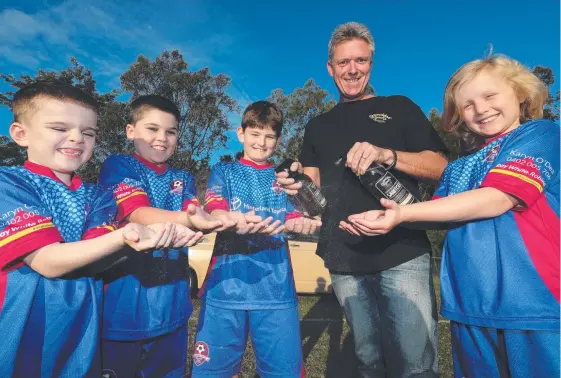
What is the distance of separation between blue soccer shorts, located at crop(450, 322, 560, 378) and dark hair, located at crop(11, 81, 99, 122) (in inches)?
91.0

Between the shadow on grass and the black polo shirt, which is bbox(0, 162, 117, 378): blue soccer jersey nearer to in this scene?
the black polo shirt

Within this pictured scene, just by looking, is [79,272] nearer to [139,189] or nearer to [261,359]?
[139,189]

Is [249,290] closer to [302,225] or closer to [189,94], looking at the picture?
[302,225]

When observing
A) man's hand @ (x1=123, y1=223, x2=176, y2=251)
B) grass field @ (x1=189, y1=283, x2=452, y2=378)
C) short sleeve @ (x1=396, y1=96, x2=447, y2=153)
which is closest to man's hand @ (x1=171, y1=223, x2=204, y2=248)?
man's hand @ (x1=123, y1=223, x2=176, y2=251)

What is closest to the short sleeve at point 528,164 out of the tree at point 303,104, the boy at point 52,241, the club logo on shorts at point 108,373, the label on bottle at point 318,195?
the label on bottle at point 318,195

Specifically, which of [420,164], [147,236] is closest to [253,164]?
[420,164]

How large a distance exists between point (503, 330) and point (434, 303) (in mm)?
761

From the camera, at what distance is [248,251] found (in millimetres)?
2607

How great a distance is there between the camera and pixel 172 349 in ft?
7.67

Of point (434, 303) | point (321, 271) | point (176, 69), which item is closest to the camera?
point (434, 303)

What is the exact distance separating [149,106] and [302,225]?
4.55ft

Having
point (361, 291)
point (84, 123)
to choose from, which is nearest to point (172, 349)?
point (361, 291)

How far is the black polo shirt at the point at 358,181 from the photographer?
244cm

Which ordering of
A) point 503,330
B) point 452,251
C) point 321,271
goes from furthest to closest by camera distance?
point 321,271 < point 452,251 < point 503,330
